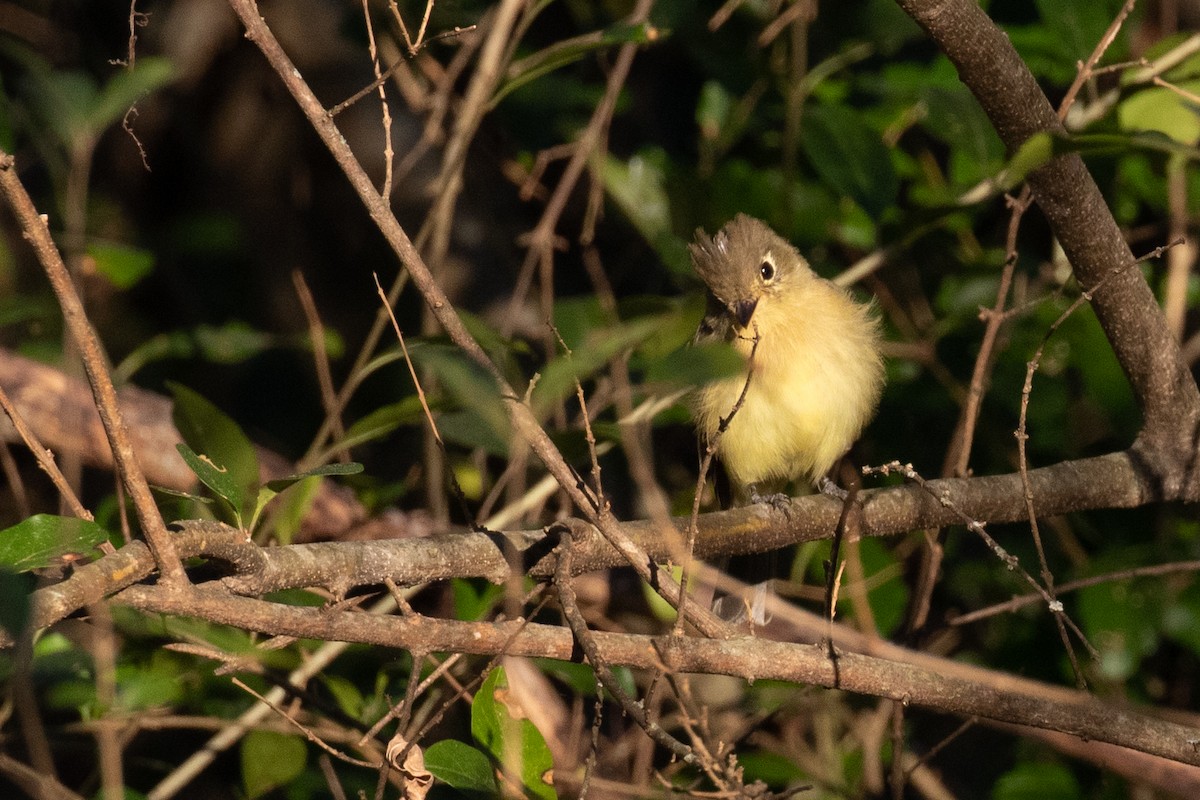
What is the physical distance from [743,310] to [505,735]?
76.8 inches

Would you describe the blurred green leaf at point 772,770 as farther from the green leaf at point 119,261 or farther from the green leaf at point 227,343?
the green leaf at point 119,261

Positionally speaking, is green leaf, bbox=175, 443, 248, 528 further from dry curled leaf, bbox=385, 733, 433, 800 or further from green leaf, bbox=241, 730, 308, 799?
green leaf, bbox=241, 730, 308, 799

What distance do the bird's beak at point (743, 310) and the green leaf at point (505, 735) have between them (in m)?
1.83

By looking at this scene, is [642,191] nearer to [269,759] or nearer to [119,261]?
[119,261]

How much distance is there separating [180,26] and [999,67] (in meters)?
4.88

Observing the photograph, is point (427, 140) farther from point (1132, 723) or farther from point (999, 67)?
point (1132, 723)

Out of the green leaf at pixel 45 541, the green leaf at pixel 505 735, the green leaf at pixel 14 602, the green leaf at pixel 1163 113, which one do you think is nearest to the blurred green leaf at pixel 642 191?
the green leaf at pixel 1163 113

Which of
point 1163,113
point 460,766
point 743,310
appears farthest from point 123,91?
point 1163,113

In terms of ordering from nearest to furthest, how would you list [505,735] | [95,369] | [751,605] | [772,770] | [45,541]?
[95,369] → [45,541] → [505,735] → [751,605] → [772,770]

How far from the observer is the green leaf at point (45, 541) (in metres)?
2.23

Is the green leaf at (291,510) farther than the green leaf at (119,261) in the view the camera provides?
No

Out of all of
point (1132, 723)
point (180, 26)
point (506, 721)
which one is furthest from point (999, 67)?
point (180, 26)

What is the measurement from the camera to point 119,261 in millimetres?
4945

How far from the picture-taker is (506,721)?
9.16 ft
